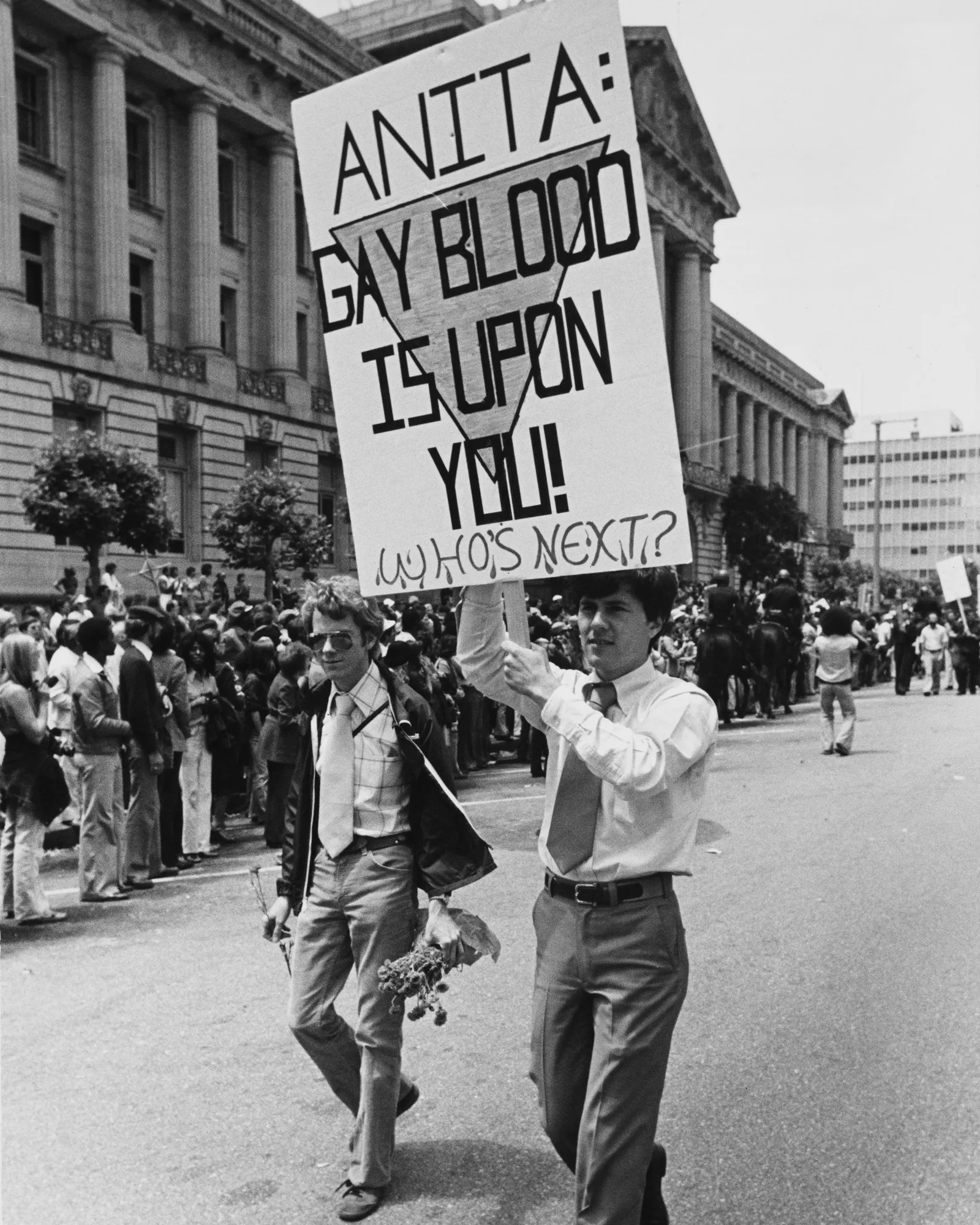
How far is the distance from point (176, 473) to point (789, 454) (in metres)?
73.1

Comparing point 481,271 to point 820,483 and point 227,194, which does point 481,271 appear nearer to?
point 227,194

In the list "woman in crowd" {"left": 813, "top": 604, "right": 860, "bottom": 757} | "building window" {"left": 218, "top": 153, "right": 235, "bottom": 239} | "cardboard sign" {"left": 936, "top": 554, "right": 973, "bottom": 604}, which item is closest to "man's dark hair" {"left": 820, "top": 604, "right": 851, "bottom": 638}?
"woman in crowd" {"left": 813, "top": 604, "right": 860, "bottom": 757}

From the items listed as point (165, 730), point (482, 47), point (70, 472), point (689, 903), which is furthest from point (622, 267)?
point (70, 472)

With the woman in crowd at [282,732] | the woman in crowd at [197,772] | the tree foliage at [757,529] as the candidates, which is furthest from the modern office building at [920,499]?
the woman in crowd at [282,732]

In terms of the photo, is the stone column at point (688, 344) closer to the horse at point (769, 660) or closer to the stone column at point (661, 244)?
the stone column at point (661, 244)

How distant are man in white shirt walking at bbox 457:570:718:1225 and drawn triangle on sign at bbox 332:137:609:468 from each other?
22.3 inches

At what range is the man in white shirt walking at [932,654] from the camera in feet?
83.7

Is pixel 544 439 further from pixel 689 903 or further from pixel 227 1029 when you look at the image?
pixel 689 903

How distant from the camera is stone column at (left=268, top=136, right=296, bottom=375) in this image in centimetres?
3766

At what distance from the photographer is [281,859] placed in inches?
166

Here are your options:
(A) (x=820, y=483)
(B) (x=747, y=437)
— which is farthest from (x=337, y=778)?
(A) (x=820, y=483)

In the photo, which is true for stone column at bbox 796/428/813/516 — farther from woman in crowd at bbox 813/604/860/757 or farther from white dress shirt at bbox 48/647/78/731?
white dress shirt at bbox 48/647/78/731

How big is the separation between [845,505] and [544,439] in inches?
5503

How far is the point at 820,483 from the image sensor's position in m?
108
